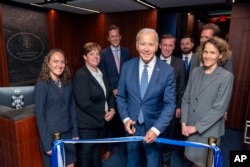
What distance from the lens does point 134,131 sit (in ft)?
5.86

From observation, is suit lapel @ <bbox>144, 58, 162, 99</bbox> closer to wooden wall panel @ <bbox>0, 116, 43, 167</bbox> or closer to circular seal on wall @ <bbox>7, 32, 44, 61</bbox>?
wooden wall panel @ <bbox>0, 116, 43, 167</bbox>

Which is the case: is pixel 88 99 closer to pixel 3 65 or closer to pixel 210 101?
pixel 210 101

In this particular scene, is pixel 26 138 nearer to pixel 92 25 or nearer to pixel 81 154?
pixel 81 154

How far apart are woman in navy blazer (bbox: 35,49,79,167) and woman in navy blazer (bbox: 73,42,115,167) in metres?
0.11

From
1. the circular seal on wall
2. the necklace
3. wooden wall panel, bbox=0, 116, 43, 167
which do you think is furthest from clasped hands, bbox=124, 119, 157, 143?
the circular seal on wall

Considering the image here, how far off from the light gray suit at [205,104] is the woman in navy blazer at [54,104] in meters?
1.16

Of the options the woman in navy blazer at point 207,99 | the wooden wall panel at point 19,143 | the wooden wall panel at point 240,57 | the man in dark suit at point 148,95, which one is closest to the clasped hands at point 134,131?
the man in dark suit at point 148,95

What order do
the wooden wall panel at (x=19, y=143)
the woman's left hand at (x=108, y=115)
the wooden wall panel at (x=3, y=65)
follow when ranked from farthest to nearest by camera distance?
1. the wooden wall panel at (x=3, y=65)
2. the woman's left hand at (x=108, y=115)
3. the wooden wall panel at (x=19, y=143)

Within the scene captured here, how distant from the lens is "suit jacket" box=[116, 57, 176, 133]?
1.71 metres

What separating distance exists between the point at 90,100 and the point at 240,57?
10.9ft

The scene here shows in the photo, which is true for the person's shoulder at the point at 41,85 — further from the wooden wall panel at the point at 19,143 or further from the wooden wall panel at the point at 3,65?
the wooden wall panel at the point at 3,65

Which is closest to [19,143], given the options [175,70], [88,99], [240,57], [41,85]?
[41,85]

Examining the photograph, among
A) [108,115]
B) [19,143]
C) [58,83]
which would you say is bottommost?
[19,143]

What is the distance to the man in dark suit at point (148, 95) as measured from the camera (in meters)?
1.69
